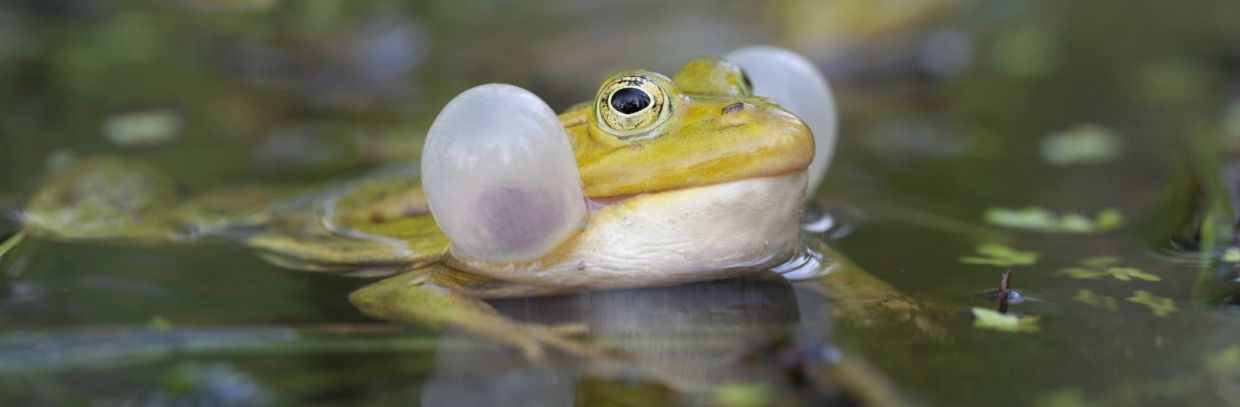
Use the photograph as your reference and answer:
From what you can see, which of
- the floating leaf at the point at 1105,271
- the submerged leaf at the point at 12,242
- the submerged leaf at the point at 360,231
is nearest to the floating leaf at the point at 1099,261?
the floating leaf at the point at 1105,271

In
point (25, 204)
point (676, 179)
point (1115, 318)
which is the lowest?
point (25, 204)

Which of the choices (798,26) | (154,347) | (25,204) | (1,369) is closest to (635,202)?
(154,347)

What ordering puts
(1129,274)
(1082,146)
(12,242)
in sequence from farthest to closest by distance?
(1082,146) < (12,242) < (1129,274)

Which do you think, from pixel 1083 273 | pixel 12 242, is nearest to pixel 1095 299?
pixel 1083 273

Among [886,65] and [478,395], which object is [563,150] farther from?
[886,65]

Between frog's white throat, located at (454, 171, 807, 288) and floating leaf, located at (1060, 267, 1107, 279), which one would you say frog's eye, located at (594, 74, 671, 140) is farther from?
floating leaf, located at (1060, 267, 1107, 279)

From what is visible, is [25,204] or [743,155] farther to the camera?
[25,204]

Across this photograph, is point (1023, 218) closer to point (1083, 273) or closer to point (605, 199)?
point (1083, 273)

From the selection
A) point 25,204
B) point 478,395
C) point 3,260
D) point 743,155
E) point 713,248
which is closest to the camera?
point 478,395
